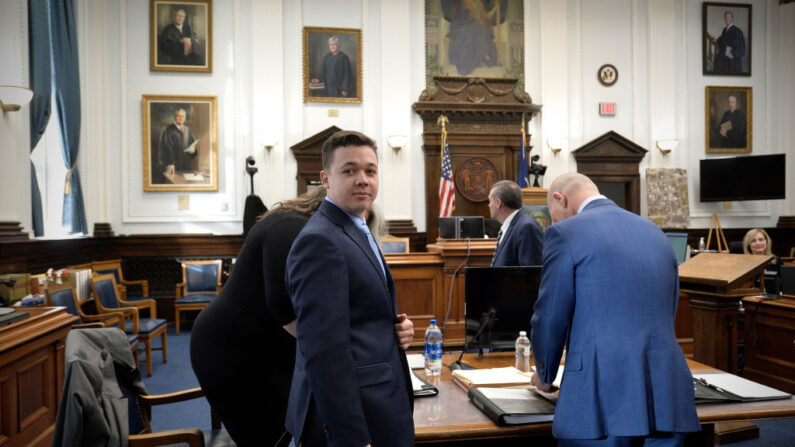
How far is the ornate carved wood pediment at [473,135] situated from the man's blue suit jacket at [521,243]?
5.50 meters

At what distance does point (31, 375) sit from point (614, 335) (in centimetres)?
295

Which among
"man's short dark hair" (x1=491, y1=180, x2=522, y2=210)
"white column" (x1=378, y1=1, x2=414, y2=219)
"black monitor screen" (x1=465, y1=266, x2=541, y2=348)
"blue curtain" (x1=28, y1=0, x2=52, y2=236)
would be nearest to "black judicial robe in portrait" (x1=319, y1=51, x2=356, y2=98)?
"white column" (x1=378, y1=1, x2=414, y2=219)

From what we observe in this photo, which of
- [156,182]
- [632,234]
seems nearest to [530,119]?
[156,182]

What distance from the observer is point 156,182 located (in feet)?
27.6

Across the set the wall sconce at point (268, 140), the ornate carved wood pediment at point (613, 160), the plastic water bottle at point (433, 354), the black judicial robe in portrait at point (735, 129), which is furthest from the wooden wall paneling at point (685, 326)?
the black judicial robe in portrait at point (735, 129)

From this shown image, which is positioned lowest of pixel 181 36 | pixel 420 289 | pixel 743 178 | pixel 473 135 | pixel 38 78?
pixel 420 289

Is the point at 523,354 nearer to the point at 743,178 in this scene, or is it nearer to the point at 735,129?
the point at 743,178

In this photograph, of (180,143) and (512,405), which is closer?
(512,405)

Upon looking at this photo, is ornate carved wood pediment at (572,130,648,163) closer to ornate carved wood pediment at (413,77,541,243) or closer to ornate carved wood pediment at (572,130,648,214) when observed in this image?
ornate carved wood pediment at (572,130,648,214)

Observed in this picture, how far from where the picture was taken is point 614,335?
5.10 ft

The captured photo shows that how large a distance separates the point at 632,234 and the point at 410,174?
24.4 ft

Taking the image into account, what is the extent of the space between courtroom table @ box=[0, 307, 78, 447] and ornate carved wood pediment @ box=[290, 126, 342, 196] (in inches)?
228

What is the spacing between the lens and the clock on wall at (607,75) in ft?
31.9

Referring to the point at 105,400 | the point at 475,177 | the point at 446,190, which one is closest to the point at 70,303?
the point at 105,400
